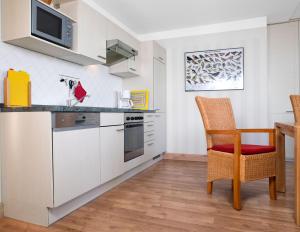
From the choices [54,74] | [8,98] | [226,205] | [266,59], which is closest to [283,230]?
[226,205]

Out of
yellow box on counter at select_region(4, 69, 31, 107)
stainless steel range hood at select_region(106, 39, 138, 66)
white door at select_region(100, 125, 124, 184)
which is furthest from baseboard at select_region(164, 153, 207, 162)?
yellow box on counter at select_region(4, 69, 31, 107)

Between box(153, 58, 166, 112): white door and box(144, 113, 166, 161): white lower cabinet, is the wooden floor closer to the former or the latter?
box(144, 113, 166, 161): white lower cabinet

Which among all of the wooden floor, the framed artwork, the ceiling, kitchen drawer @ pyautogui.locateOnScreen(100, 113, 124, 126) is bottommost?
the wooden floor

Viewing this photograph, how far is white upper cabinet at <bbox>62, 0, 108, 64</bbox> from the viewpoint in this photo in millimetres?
2346

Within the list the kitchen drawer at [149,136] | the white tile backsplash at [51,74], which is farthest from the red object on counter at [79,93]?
the kitchen drawer at [149,136]

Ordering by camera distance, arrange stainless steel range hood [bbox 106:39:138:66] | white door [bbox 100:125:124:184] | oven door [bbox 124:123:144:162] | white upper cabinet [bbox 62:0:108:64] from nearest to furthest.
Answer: white door [bbox 100:125:124:184] < white upper cabinet [bbox 62:0:108:64] < oven door [bbox 124:123:144:162] < stainless steel range hood [bbox 106:39:138:66]

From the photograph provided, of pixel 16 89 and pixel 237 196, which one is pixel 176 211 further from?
pixel 16 89

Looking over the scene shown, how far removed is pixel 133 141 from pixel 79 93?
89 centimetres

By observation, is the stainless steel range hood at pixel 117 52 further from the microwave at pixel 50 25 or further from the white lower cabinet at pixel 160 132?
the white lower cabinet at pixel 160 132

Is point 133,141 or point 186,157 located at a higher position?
point 133,141

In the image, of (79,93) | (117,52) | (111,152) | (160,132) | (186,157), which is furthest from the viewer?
(186,157)

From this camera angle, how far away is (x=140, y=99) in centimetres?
365

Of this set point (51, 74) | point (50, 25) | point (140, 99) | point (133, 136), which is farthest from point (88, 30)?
point (140, 99)

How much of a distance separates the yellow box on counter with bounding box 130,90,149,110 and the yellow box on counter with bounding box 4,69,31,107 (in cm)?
191
